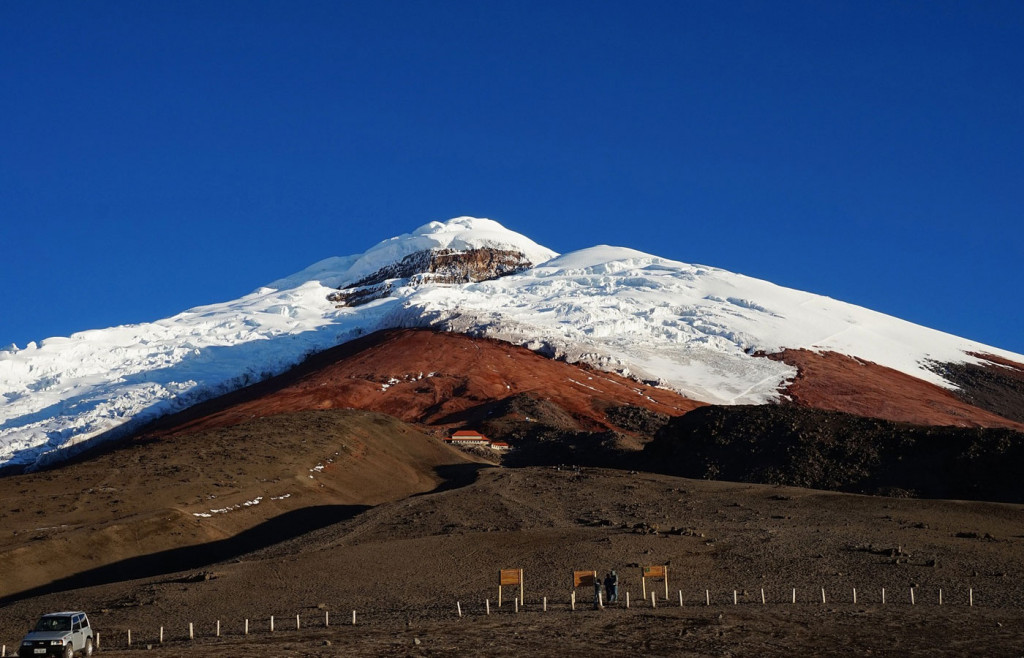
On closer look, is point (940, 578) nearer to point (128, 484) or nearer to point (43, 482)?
point (128, 484)

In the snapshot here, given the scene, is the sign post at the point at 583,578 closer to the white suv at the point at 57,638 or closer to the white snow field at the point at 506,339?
the white suv at the point at 57,638

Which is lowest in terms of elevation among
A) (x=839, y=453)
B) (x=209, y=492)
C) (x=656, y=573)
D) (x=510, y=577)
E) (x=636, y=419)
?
(x=656, y=573)

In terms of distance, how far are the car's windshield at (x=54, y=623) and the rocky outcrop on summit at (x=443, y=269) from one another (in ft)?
477

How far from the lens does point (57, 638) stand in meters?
22.0

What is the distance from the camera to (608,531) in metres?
39.4

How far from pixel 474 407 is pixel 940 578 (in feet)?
203

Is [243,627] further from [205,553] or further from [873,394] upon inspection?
[873,394]

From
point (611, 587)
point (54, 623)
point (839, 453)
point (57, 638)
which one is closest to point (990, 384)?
point (839, 453)

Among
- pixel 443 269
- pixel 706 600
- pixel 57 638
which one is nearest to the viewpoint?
pixel 57 638

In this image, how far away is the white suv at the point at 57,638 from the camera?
2189 cm

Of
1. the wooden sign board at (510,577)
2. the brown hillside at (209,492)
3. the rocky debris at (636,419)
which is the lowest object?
the wooden sign board at (510,577)

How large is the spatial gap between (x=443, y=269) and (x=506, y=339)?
65.5 m

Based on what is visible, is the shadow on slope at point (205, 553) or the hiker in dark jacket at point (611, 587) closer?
the hiker in dark jacket at point (611, 587)

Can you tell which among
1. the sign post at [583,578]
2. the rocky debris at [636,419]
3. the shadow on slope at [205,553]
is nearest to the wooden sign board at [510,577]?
the sign post at [583,578]
